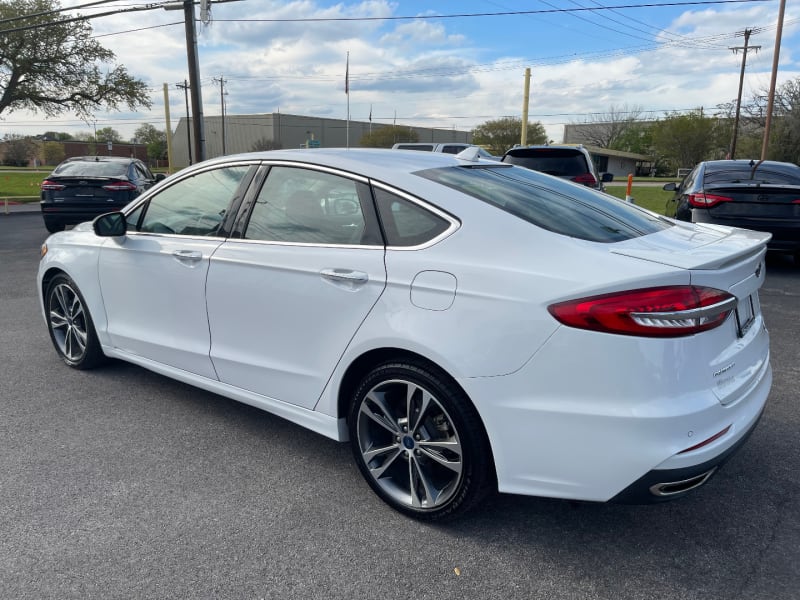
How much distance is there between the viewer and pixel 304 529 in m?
2.75

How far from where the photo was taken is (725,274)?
2.35m

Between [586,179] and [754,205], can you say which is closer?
[754,205]

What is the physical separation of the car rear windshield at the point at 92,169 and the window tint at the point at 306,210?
1020 centimetres

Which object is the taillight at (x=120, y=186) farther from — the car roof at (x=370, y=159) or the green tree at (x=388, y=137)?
the green tree at (x=388, y=137)

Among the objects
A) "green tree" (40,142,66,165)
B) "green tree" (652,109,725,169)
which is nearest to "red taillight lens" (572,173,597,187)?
"green tree" (652,109,725,169)

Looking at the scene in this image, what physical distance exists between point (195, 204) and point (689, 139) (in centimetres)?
7484

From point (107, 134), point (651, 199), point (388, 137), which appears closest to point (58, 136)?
point (107, 134)

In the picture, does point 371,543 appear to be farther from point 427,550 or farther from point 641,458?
point 641,458

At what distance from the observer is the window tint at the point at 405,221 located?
8.86ft

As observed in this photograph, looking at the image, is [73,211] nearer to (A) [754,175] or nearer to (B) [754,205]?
(B) [754,205]

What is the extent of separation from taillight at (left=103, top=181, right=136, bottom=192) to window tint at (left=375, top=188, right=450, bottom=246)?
1059 cm

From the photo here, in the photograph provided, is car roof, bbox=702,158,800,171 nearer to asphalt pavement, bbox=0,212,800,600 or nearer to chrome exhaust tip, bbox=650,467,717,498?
Result: asphalt pavement, bbox=0,212,800,600

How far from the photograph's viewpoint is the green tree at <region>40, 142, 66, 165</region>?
86375 mm

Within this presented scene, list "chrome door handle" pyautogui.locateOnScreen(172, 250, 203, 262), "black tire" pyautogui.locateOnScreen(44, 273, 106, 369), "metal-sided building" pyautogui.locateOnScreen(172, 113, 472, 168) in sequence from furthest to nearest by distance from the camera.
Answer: "metal-sided building" pyautogui.locateOnScreen(172, 113, 472, 168) → "black tire" pyautogui.locateOnScreen(44, 273, 106, 369) → "chrome door handle" pyautogui.locateOnScreen(172, 250, 203, 262)
